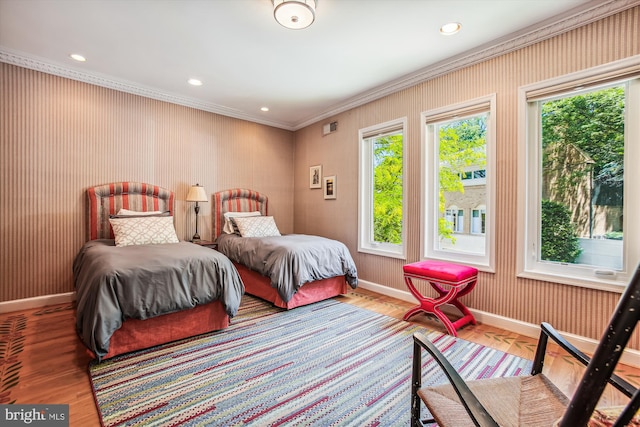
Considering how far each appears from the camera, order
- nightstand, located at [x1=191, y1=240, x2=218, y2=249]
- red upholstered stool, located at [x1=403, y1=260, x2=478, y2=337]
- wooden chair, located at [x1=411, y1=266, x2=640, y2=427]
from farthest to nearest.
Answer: nightstand, located at [x1=191, y1=240, x2=218, y2=249], red upholstered stool, located at [x1=403, y1=260, x2=478, y2=337], wooden chair, located at [x1=411, y1=266, x2=640, y2=427]

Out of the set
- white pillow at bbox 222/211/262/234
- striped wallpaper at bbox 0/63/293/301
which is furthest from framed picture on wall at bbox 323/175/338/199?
striped wallpaper at bbox 0/63/293/301

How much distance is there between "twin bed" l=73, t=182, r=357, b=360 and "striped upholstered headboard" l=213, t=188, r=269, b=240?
39 centimetres

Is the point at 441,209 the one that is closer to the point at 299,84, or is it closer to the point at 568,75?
the point at 568,75

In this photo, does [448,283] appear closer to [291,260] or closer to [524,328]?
[524,328]

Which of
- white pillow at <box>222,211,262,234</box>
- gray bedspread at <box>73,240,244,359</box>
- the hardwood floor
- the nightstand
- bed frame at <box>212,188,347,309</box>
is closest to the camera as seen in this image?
the hardwood floor

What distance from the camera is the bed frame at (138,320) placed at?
7.34ft

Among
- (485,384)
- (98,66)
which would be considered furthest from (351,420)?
(98,66)

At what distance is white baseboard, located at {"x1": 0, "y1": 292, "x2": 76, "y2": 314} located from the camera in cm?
308

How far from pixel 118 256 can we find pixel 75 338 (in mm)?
856

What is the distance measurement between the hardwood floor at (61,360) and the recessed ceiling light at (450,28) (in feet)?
9.11

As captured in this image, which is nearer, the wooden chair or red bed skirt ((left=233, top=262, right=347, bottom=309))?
the wooden chair

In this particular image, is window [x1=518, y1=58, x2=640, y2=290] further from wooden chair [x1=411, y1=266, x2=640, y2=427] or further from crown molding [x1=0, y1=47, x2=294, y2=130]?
crown molding [x1=0, y1=47, x2=294, y2=130]

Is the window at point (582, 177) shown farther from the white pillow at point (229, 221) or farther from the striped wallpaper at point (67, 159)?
the striped wallpaper at point (67, 159)
